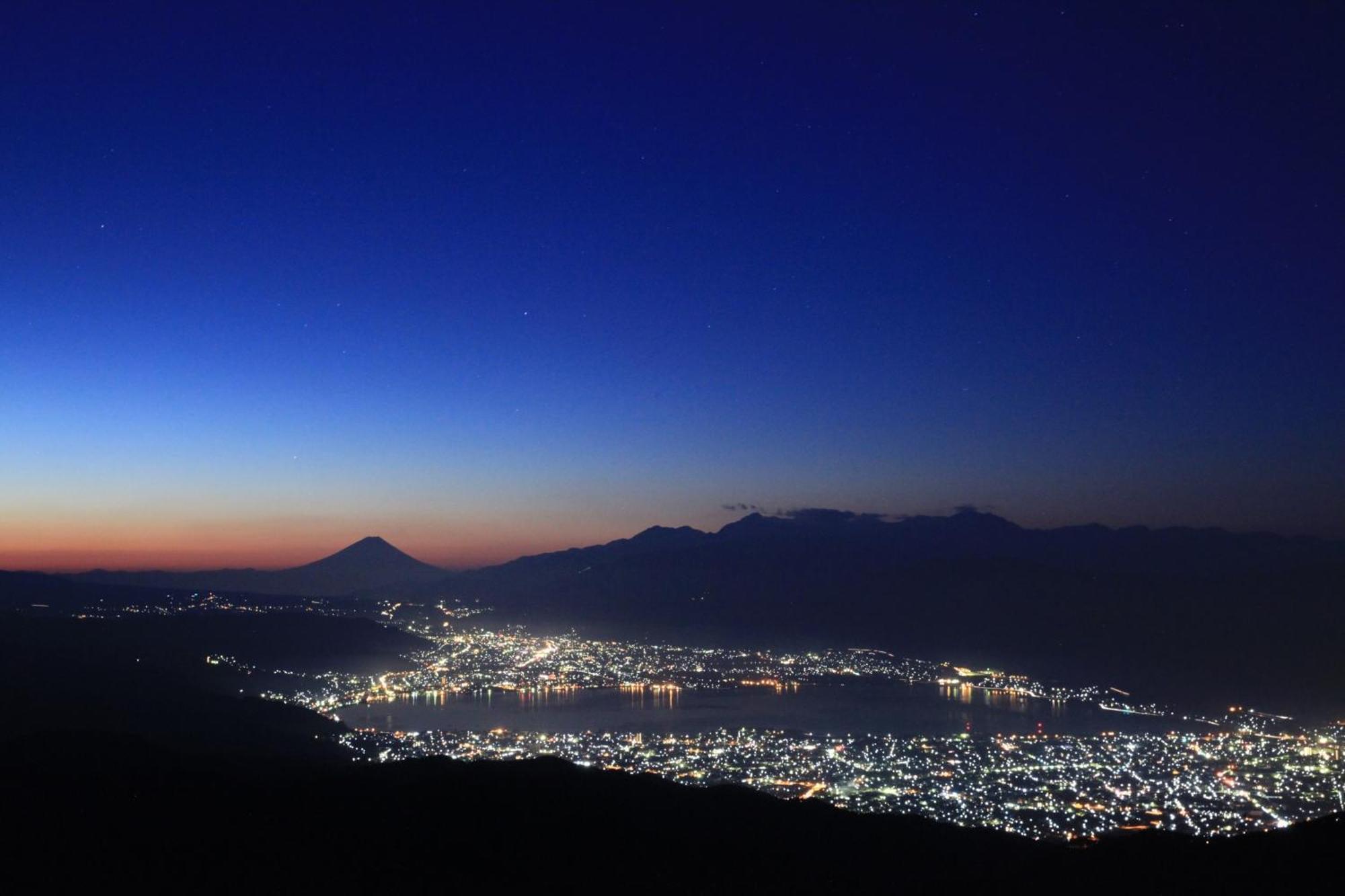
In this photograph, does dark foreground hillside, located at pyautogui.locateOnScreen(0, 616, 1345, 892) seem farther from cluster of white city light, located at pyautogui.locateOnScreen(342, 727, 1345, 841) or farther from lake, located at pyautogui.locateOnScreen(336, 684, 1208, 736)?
lake, located at pyautogui.locateOnScreen(336, 684, 1208, 736)

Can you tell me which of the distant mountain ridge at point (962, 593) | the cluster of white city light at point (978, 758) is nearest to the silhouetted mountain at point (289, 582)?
the distant mountain ridge at point (962, 593)

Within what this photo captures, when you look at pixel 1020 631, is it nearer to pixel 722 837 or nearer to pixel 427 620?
pixel 427 620

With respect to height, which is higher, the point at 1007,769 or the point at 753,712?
the point at 1007,769

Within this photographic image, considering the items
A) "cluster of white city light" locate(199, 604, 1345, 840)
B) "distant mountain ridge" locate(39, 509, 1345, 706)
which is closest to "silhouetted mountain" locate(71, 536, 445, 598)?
"distant mountain ridge" locate(39, 509, 1345, 706)

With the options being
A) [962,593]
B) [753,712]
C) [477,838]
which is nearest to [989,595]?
[962,593]

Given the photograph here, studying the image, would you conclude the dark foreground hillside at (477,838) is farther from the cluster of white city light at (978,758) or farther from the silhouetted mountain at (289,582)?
the silhouetted mountain at (289,582)

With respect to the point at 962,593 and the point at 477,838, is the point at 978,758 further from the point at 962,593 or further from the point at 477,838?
the point at 962,593
